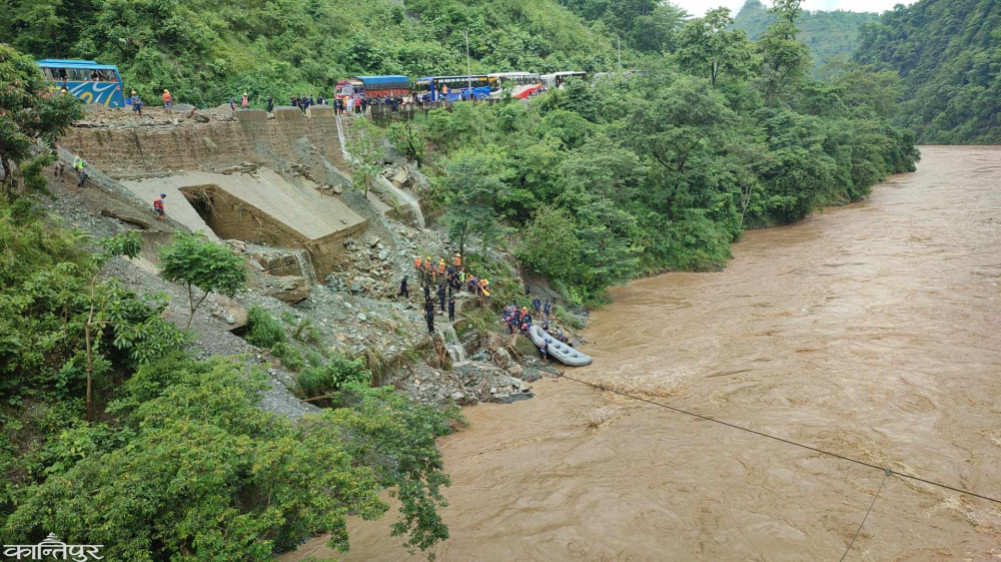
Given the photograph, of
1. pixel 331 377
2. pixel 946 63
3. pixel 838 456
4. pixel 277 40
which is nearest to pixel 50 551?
pixel 331 377

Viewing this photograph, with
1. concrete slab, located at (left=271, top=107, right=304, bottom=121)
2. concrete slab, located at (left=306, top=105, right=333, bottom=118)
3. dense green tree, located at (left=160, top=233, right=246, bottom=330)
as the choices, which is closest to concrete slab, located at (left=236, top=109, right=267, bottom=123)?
concrete slab, located at (left=271, top=107, right=304, bottom=121)

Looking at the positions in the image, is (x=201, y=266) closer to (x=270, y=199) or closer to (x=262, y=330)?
(x=262, y=330)

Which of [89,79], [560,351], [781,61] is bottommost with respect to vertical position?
[560,351]

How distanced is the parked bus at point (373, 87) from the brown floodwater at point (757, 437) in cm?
1623

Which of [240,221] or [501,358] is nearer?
[240,221]

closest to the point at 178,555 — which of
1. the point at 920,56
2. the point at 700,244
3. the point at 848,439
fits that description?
the point at 848,439

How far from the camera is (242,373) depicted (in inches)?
404

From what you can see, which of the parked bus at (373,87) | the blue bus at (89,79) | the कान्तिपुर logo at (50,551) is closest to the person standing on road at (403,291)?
the blue bus at (89,79)

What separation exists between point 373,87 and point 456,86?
744 centimetres

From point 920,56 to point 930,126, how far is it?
54.8 feet

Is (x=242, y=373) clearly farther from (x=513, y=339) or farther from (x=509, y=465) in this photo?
(x=513, y=339)

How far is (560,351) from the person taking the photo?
63.9 feet

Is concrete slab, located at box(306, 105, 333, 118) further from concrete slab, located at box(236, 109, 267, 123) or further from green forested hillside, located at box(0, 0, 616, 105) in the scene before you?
green forested hillside, located at box(0, 0, 616, 105)

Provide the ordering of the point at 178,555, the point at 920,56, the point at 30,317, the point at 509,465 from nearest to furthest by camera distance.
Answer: the point at 178,555 < the point at 30,317 < the point at 509,465 < the point at 920,56
